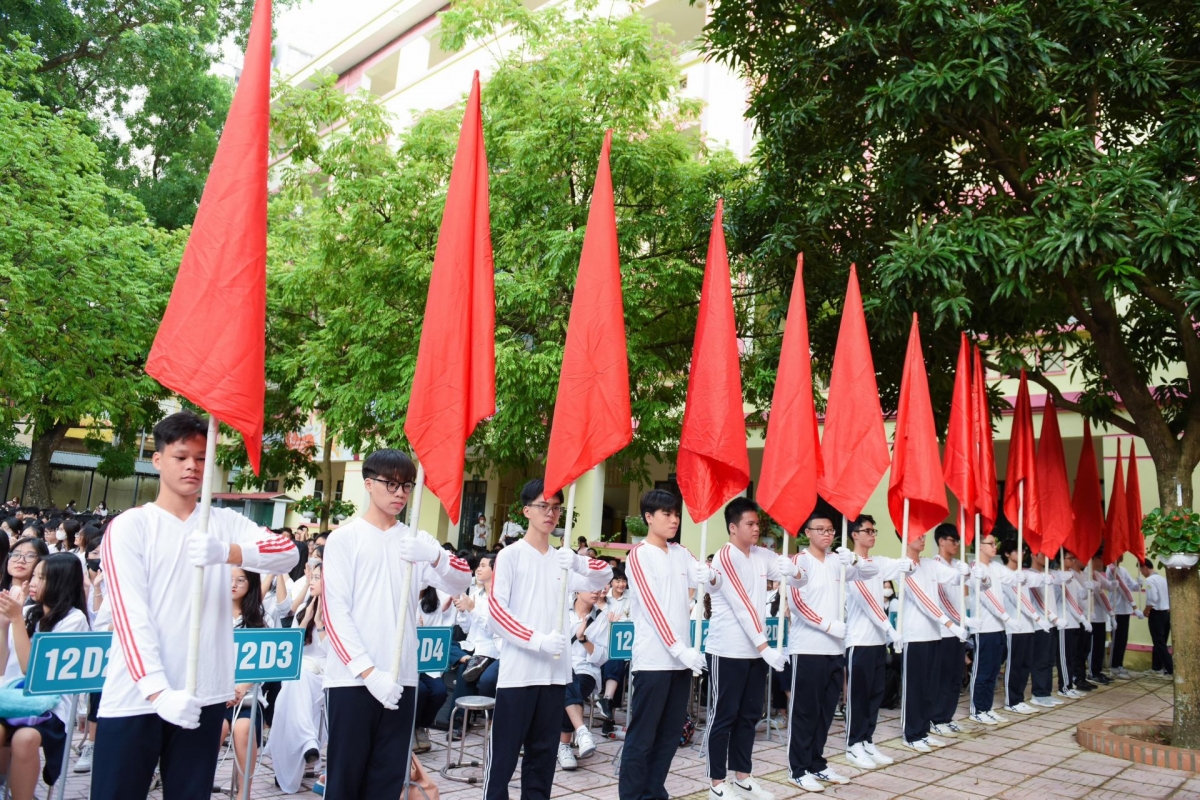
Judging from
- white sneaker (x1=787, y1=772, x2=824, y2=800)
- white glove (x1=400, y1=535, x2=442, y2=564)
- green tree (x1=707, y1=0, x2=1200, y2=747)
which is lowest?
white sneaker (x1=787, y1=772, x2=824, y2=800)

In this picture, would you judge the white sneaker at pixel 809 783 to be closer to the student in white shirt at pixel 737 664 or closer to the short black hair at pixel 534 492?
the student in white shirt at pixel 737 664

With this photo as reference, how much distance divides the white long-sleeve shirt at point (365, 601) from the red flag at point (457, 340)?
0.48 metres

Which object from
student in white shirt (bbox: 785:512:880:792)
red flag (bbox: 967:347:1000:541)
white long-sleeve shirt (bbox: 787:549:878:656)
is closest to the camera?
student in white shirt (bbox: 785:512:880:792)

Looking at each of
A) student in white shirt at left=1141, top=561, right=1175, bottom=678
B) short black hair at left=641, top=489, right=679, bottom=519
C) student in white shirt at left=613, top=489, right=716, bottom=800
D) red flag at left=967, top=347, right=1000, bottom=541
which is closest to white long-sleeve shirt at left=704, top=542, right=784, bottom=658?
student in white shirt at left=613, top=489, right=716, bottom=800

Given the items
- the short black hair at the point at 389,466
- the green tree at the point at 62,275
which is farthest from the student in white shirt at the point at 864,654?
the green tree at the point at 62,275

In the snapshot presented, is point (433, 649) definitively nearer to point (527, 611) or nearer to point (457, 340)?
point (527, 611)

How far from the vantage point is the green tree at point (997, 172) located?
7.89m

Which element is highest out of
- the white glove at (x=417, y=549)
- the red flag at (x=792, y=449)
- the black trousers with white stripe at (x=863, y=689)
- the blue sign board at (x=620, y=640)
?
the red flag at (x=792, y=449)

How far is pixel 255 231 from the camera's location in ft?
13.3

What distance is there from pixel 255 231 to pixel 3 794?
11.7 feet

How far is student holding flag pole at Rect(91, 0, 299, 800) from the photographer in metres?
3.32

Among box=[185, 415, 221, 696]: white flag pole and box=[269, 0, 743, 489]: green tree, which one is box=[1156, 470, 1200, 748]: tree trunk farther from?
box=[185, 415, 221, 696]: white flag pole

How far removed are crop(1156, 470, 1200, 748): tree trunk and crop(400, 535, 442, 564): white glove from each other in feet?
25.2

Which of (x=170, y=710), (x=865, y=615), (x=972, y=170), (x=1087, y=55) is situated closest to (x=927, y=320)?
(x=972, y=170)
